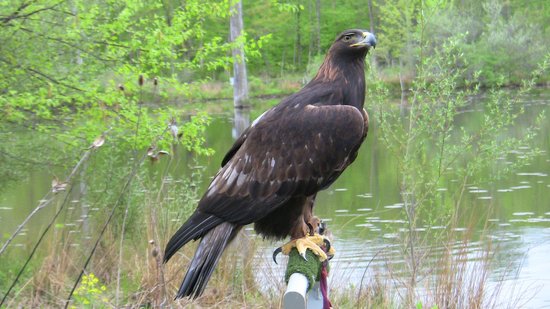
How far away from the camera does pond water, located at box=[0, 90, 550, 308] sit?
310 inches

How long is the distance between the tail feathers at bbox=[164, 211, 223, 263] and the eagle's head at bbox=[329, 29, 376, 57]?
997 millimetres

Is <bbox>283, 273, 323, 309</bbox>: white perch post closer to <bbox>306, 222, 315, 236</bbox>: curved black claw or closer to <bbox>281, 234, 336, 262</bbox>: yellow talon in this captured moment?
<bbox>281, 234, 336, 262</bbox>: yellow talon

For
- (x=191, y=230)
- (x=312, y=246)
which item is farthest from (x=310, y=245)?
(x=191, y=230)

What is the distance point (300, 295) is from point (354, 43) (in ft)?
5.63

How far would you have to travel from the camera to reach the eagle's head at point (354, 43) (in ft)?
13.7

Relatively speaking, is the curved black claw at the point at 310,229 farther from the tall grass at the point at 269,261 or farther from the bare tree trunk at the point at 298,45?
the bare tree trunk at the point at 298,45

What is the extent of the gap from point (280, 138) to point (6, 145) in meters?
3.97

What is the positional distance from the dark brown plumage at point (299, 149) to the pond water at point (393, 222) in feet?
8.49

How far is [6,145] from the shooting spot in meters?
7.50

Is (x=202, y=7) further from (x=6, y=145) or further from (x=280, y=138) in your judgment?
(x=280, y=138)

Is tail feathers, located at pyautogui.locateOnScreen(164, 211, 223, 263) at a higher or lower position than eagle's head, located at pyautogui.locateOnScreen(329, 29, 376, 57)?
lower

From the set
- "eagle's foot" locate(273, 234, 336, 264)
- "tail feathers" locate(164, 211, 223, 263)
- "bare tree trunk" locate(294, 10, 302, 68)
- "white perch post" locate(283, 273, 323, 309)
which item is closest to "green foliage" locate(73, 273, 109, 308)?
"tail feathers" locate(164, 211, 223, 263)

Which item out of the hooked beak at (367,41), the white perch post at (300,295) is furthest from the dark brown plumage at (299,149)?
the white perch post at (300,295)

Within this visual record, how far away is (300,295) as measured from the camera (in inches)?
111
